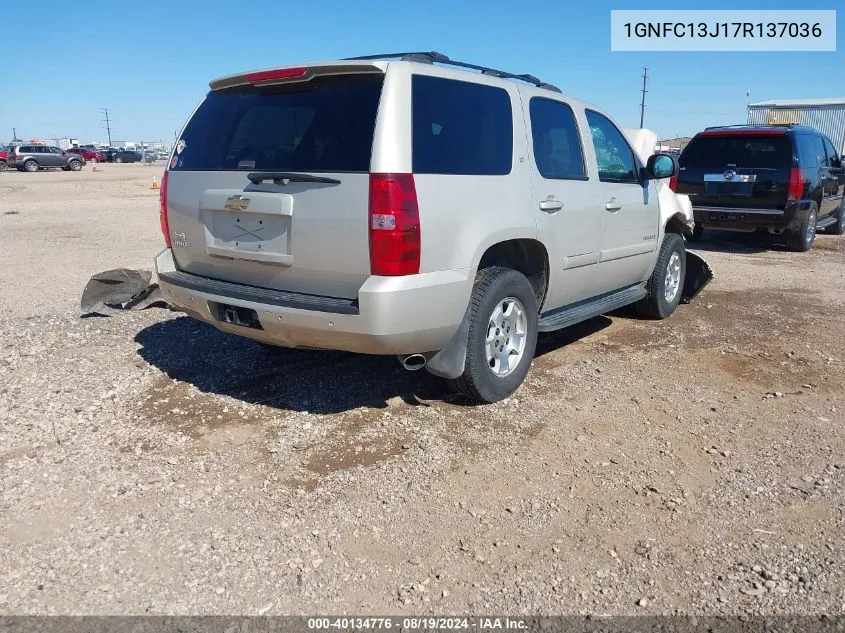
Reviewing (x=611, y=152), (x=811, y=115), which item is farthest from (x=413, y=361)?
(x=811, y=115)

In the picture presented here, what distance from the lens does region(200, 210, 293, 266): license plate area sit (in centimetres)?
366

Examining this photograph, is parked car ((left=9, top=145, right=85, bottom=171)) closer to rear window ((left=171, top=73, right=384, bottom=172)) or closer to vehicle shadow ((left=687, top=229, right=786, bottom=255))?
vehicle shadow ((left=687, top=229, right=786, bottom=255))

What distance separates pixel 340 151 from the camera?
3516 mm

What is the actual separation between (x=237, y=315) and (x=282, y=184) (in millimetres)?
813

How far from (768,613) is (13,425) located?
393 centimetres

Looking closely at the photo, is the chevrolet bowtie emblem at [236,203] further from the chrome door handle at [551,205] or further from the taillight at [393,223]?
the chrome door handle at [551,205]

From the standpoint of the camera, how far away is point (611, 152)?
5434 millimetres

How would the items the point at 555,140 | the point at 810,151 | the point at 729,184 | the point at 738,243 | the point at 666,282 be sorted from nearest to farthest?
the point at 555,140, the point at 666,282, the point at 729,184, the point at 810,151, the point at 738,243

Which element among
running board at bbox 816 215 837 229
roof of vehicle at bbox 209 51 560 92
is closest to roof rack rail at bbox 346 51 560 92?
roof of vehicle at bbox 209 51 560 92

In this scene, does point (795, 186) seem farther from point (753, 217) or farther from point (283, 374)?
point (283, 374)

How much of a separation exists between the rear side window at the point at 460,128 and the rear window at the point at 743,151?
24.0 feet

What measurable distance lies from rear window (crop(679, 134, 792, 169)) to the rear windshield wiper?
28.3 ft

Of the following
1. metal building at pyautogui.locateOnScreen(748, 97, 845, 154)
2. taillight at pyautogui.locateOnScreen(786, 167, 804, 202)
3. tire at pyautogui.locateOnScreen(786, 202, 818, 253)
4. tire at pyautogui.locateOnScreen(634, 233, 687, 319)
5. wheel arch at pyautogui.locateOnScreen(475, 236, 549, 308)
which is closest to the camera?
wheel arch at pyautogui.locateOnScreen(475, 236, 549, 308)

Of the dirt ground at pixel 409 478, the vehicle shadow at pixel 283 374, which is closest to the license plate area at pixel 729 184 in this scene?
the dirt ground at pixel 409 478
